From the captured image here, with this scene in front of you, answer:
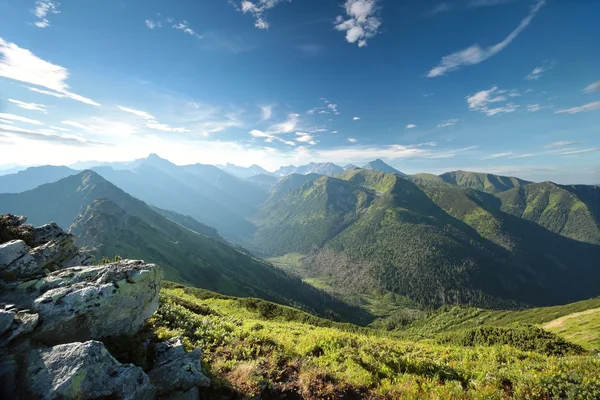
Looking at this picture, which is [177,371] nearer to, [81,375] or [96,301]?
[81,375]

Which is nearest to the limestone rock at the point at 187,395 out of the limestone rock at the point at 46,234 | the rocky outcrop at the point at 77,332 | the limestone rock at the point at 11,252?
the rocky outcrop at the point at 77,332

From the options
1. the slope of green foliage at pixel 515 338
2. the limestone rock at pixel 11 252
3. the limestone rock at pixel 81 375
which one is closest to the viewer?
the limestone rock at pixel 81 375

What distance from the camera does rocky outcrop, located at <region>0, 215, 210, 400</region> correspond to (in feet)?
31.9

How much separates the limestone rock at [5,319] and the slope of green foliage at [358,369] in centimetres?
439

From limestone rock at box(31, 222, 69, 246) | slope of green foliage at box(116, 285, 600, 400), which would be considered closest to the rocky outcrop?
slope of green foliage at box(116, 285, 600, 400)

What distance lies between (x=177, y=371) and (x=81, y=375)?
365 centimetres

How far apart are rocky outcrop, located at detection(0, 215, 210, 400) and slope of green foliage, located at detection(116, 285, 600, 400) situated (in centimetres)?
127

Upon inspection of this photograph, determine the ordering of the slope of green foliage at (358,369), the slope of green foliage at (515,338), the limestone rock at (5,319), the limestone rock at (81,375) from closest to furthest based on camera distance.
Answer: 1. the limestone rock at (81,375)
2. the limestone rock at (5,319)
3. the slope of green foliage at (358,369)
4. the slope of green foliage at (515,338)

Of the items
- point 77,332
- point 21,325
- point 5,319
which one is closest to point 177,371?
point 77,332

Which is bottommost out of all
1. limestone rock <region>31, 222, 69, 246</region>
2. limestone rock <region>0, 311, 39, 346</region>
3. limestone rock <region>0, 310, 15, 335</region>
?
limestone rock <region>0, 311, 39, 346</region>

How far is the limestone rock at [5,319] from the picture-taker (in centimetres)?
1055

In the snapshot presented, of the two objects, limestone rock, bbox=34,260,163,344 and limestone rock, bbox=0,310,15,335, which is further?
limestone rock, bbox=34,260,163,344

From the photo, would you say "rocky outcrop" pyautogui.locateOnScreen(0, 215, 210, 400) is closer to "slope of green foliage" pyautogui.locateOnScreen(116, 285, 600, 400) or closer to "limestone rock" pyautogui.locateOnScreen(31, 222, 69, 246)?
"slope of green foliage" pyautogui.locateOnScreen(116, 285, 600, 400)

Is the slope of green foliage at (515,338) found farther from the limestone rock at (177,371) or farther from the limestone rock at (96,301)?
the limestone rock at (96,301)
